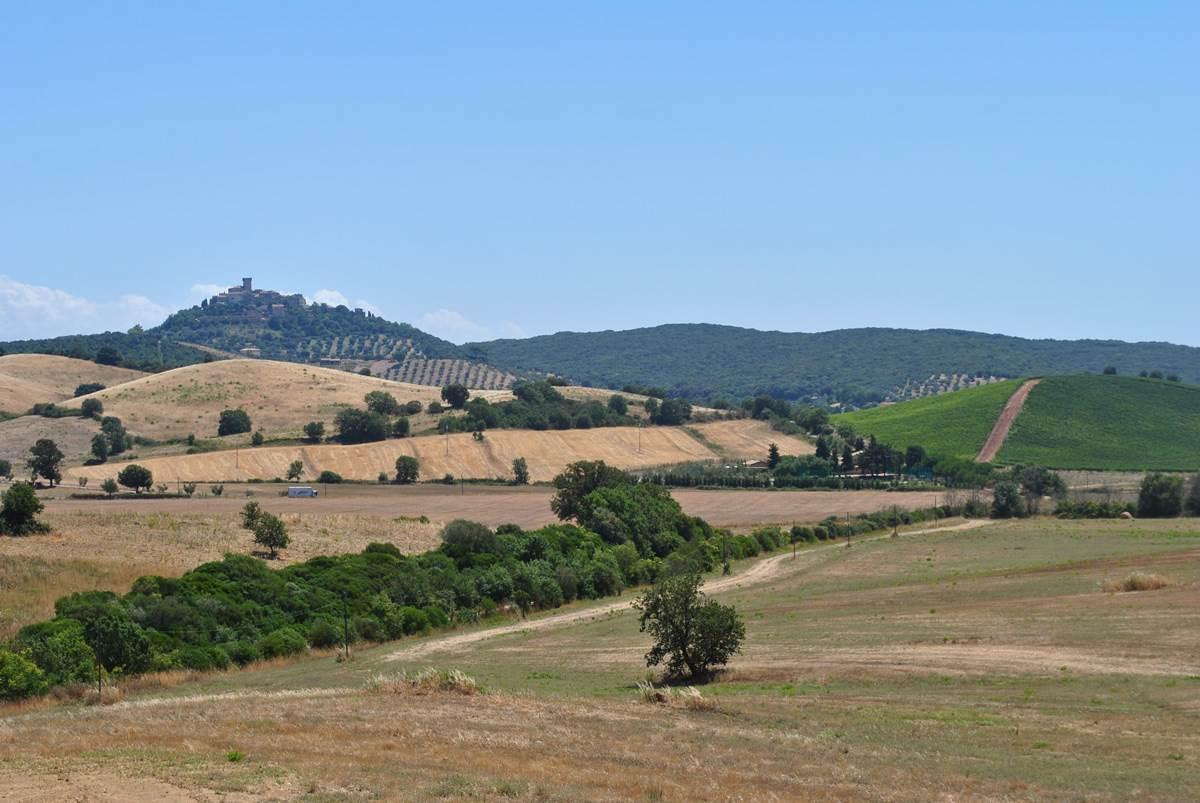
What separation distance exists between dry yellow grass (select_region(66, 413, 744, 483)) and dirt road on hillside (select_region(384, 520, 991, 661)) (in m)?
57.8

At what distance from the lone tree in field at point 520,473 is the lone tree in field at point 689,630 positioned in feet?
335

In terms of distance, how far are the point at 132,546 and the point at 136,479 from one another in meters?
45.1

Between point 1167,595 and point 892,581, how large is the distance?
71.1 feet

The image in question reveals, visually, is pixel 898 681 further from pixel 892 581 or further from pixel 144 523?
pixel 144 523

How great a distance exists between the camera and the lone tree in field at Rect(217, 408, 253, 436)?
17862 centimetres

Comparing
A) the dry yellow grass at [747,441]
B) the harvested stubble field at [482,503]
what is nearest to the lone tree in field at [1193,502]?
the harvested stubble field at [482,503]

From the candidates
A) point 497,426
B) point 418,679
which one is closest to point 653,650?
point 418,679

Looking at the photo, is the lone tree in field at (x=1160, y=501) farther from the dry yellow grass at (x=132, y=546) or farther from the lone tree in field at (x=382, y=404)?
the lone tree in field at (x=382, y=404)

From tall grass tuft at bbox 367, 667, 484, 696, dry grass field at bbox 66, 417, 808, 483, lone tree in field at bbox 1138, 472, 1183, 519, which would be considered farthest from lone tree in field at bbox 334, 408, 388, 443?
tall grass tuft at bbox 367, 667, 484, 696

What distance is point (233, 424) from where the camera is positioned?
587ft

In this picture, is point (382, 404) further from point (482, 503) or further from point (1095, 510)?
point (1095, 510)

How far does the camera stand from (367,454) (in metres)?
154

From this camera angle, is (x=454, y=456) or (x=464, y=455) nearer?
(x=454, y=456)

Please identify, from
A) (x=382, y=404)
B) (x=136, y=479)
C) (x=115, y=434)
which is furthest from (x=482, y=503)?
(x=382, y=404)
